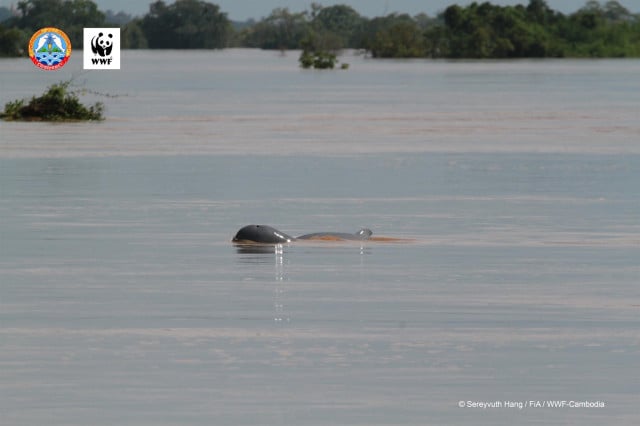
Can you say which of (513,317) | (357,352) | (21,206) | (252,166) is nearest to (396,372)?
(357,352)

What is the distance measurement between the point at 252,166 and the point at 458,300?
646 inches

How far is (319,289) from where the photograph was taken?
14703 mm

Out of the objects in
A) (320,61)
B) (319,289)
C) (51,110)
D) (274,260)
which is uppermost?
(319,289)

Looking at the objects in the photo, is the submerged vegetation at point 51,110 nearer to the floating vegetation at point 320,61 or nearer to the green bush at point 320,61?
the floating vegetation at point 320,61

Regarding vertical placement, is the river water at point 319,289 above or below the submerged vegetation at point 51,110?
above

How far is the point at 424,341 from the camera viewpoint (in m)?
12.1

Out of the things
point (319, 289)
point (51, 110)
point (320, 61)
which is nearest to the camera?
point (319, 289)

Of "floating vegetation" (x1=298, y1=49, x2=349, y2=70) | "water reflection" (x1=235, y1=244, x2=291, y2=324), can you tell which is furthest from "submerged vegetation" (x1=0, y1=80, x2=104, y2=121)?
"floating vegetation" (x1=298, y1=49, x2=349, y2=70)

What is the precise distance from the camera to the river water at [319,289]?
1034 centimetres

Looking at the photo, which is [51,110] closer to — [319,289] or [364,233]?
[364,233]

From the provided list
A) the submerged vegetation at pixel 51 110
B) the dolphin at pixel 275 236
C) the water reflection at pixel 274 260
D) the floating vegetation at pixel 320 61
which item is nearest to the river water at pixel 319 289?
the water reflection at pixel 274 260

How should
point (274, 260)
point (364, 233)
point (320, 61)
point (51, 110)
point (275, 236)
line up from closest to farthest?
point (274, 260) < point (275, 236) < point (364, 233) < point (51, 110) < point (320, 61)

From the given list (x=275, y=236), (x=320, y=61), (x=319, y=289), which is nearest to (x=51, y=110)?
(x=275, y=236)

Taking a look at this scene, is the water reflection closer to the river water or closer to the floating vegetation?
the river water
